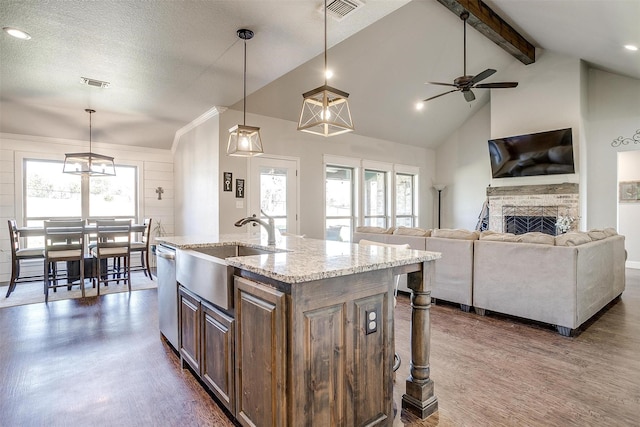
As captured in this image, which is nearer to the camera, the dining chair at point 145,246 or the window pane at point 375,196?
the dining chair at point 145,246

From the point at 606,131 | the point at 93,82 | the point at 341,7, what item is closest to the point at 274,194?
the point at 93,82

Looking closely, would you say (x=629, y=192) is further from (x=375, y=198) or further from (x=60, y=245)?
(x=60, y=245)

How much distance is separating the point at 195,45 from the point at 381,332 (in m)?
3.16

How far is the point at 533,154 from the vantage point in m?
6.44

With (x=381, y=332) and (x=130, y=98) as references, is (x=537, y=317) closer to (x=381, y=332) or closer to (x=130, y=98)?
(x=381, y=332)

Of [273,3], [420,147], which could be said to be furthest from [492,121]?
[273,3]

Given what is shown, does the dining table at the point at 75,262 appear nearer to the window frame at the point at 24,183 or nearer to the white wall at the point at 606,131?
the window frame at the point at 24,183

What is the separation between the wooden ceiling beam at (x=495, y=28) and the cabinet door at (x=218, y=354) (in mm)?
4828

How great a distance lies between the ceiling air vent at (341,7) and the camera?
261 cm

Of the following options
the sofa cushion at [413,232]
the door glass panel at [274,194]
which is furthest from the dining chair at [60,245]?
the sofa cushion at [413,232]

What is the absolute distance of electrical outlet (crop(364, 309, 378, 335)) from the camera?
1651 mm

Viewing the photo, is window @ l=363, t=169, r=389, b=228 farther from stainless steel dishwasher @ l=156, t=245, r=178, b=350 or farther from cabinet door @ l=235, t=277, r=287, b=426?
cabinet door @ l=235, t=277, r=287, b=426

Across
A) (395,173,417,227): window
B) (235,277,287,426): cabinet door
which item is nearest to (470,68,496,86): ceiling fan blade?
(395,173,417,227): window

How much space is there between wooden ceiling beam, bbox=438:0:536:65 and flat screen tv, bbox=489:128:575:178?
1529mm
